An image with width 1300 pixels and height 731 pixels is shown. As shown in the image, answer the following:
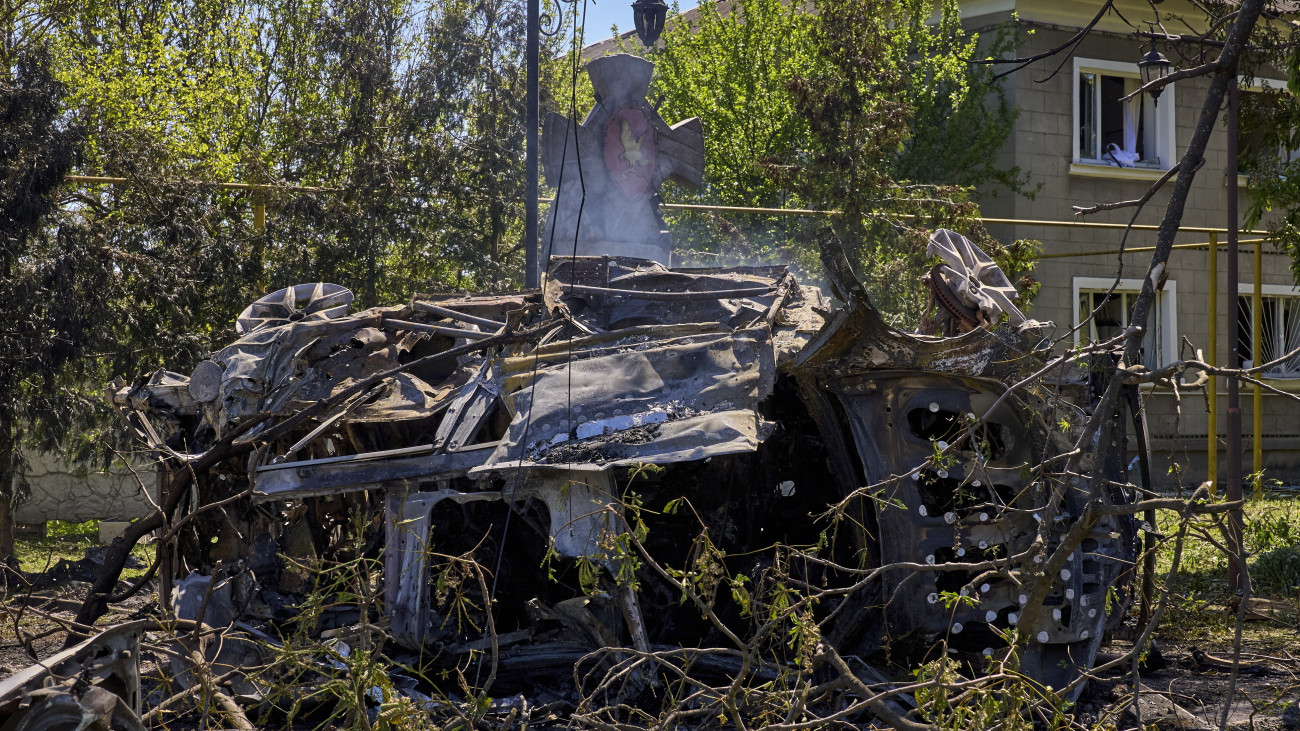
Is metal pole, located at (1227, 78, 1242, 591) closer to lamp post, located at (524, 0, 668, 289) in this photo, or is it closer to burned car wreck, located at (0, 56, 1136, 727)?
burned car wreck, located at (0, 56, 1136, 727)

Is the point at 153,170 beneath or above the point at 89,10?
beneath

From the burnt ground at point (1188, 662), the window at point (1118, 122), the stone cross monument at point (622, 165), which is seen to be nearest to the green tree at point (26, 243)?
the burnt ground at point (1188, 662)

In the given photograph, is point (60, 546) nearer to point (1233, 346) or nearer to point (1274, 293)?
point (1233, 346)

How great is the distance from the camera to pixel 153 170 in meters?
11.5

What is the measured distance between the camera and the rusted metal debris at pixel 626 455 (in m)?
5.50

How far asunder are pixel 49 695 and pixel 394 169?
10.2m

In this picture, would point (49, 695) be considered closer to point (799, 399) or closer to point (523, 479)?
point (523, 479)

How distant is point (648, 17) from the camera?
10391mm

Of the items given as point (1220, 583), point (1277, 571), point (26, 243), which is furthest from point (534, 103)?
point (1277, 571)

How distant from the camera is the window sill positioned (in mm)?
16781

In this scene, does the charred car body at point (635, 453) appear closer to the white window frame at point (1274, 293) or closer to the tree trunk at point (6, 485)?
the tree trunk at point (6, 485)

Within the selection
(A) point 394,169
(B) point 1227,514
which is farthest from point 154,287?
(B) point 1227,514

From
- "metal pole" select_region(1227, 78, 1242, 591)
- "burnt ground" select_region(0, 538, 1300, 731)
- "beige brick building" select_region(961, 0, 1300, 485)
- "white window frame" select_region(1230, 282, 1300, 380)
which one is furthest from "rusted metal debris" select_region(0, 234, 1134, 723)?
"white window frame" select_region(1230, 282, 1300, 380)

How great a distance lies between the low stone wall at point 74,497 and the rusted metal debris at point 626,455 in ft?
27.8
